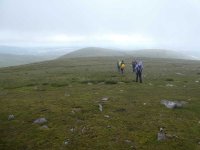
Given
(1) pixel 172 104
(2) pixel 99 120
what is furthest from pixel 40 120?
(1) pixel 172 104

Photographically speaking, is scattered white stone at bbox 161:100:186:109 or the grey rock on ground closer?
the grey rock on ground

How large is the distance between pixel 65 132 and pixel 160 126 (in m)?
7.37

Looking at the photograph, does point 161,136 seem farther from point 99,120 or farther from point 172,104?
point 172,104

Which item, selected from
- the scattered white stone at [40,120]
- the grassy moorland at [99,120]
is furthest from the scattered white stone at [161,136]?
the scattered white stone at [40,120]

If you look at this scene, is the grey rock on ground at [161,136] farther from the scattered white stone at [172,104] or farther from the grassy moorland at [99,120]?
the scattered white stone at [172,104]

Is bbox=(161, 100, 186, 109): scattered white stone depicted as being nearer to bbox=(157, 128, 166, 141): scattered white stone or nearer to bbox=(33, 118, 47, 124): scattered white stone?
bbox=(157, 128, 166, 141): scattered white stone

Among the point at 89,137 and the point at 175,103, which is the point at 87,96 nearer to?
the point at 175,103

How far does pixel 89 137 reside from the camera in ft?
67.9

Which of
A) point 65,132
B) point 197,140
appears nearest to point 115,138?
point 65,132

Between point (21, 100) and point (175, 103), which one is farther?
point (21, 100)

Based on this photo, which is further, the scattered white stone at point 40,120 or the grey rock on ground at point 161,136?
the scattered white stone at point 40,120

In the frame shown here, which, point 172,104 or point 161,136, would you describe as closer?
point 161,136

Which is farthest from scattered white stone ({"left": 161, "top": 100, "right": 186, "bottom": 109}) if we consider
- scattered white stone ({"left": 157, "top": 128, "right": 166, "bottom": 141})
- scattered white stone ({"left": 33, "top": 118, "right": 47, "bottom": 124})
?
scattered white stone ({"left": 33, "top": 118, "right": 47, "bottom": 124})

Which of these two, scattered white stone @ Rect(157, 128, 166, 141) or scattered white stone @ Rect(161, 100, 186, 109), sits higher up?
scattered white stone @ Rect(161, 100, 186, 109)
